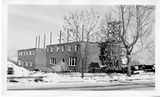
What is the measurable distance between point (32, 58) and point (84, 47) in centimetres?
43

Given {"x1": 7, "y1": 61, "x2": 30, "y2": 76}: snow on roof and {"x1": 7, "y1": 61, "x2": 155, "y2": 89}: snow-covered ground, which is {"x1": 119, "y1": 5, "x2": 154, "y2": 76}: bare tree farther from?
{"x1": 7, "y1": 61, "x2": 30, "y2": 76}: snow on roof

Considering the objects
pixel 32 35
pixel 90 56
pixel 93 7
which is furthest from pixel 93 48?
pixel 32 35

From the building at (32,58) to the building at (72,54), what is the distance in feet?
0.16

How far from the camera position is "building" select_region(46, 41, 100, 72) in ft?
6.33

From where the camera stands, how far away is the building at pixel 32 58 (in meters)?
1.88

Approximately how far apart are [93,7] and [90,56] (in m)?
0.40

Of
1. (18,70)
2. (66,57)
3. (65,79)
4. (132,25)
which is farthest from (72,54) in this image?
(132,25)

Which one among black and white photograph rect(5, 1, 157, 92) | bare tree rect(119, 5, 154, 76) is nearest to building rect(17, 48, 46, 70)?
black and white photograph rect(5, 1, 157, 92)

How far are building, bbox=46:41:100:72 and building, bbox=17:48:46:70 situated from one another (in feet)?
0.16

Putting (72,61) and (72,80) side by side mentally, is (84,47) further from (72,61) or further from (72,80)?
(72,80)

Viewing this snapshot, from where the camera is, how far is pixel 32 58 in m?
1.92
